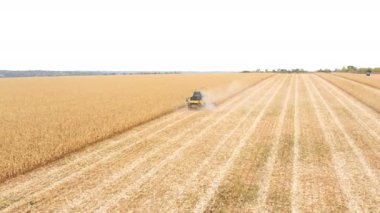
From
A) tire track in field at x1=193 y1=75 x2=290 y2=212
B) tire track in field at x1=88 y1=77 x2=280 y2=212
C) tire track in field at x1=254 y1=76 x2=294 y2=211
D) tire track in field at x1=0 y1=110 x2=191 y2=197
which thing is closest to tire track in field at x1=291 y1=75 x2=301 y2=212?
tire track in field at x1=254 y1=76 x2=294 y2=211

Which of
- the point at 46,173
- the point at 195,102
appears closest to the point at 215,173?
the point at 46,173

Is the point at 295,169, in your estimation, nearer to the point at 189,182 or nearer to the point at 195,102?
the point at 189,182

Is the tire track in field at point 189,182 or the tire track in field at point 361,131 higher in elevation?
the tire track in field at point 189,182

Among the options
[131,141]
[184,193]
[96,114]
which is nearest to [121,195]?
[184,193]

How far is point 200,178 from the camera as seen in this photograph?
26.6 feet

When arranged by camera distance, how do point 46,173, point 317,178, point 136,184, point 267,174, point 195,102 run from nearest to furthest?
point 136,184 → point 317,178 → point 267,174 → point 46,173 → point 195,102

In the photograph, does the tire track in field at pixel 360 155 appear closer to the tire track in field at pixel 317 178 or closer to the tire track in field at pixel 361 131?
the tire track in field at pixel 361 131

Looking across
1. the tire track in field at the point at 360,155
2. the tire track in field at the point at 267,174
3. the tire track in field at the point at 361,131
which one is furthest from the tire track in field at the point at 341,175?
the tire track in field at the point at 267,174

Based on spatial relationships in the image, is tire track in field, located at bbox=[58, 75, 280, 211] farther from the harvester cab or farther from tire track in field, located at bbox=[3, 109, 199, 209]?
the harvester cab

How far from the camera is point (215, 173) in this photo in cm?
844

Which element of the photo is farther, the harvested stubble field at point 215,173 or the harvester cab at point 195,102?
the harvester cab at point 195,102

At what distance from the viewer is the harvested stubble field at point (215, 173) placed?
6629 millimetres

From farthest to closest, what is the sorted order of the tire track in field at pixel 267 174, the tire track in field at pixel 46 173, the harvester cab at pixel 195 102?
the harvester cab at pixel 195 102 → the tire track in field at pixel 46 173 → the tire track in field at pixel 267 174

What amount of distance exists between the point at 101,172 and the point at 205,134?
567cm
